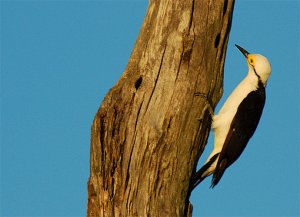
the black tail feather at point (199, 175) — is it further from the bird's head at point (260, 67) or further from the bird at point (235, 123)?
the bird's head at point (260, 67)

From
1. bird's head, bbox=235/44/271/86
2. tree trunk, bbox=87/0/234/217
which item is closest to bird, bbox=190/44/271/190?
bird's head, bbox=235/44/271/86

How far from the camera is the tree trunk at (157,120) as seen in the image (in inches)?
175

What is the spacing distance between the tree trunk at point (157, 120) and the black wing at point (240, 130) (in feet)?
2.16

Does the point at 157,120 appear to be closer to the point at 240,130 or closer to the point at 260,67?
the point at 240,130

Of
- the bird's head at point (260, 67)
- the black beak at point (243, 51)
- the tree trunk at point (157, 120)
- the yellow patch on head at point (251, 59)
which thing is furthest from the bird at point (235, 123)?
the tree trunk at point (157, 120)

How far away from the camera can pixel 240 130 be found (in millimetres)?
5391

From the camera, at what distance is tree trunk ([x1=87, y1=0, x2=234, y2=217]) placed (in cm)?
443

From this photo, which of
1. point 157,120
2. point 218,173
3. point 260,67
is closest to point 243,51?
point 260,67

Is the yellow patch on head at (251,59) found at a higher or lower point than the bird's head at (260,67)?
higher

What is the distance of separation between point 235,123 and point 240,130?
93 mm

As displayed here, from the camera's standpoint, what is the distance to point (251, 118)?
5504 mm

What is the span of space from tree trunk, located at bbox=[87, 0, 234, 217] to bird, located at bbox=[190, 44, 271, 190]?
17.0 inches

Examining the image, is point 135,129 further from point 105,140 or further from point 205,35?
point 205,35

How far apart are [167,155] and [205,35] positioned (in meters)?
1.15
